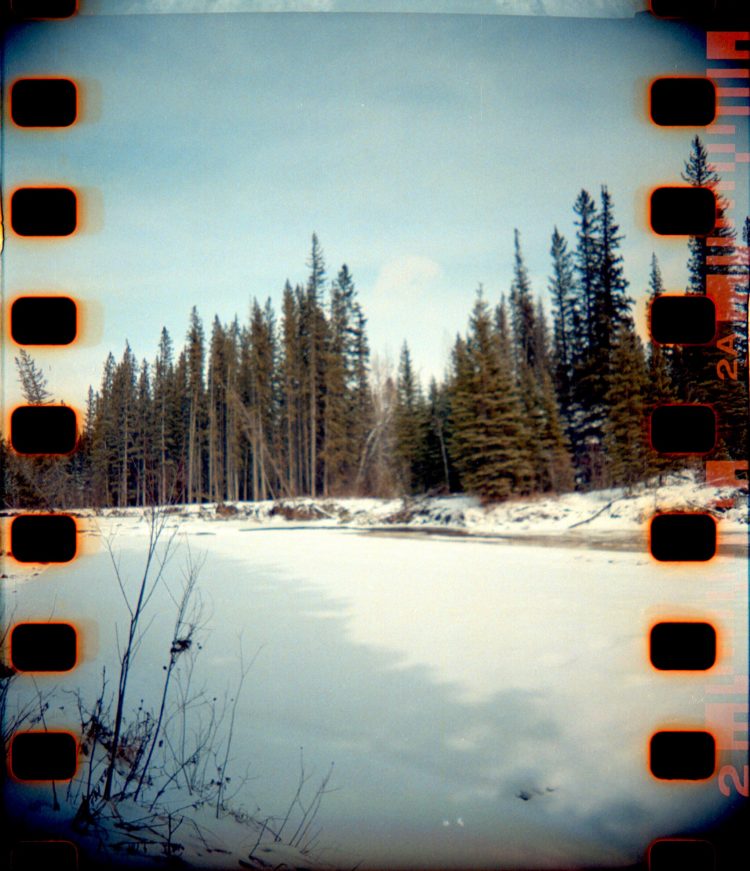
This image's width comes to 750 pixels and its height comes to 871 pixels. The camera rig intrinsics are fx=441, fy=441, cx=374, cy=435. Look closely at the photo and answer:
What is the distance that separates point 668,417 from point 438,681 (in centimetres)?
166

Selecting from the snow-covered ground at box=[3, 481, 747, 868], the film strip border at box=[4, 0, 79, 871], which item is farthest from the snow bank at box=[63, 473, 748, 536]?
the film strip border at box=[4, 0, 79, 871]

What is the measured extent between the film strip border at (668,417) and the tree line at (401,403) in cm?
18

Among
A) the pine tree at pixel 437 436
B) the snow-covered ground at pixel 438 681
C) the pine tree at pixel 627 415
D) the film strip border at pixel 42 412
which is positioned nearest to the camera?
the film strip border at pixel 42 412

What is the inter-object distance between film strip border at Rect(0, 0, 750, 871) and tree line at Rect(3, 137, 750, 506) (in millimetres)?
178

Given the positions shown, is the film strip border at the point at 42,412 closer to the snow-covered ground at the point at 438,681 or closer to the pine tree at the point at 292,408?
the snow-covered ground at the point at 438,681

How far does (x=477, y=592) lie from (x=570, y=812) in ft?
3.44

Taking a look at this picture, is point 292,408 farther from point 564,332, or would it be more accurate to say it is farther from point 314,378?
point 564,332

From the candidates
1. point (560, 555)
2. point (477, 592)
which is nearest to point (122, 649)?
point (477, 592)

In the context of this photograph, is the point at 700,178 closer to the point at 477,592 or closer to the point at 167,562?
the point at 477,592

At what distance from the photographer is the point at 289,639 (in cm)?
236

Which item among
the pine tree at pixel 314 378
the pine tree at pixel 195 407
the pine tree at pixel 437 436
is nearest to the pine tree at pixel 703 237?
the pine tree at pixel 437 436

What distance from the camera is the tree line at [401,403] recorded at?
1.94m

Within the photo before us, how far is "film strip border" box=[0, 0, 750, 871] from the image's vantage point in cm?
156

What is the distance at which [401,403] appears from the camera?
248 centimetres
